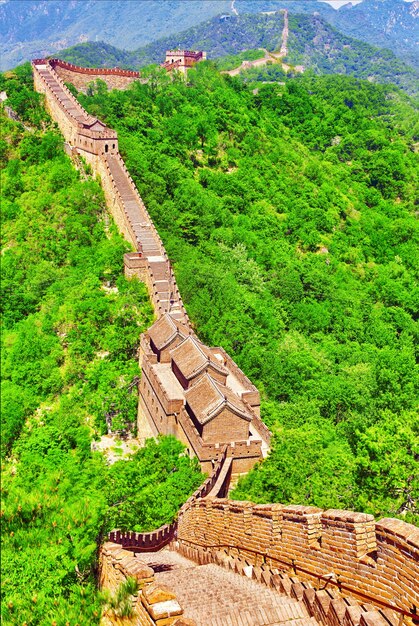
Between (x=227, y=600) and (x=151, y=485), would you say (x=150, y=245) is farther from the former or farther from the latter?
(x=227, y=600)

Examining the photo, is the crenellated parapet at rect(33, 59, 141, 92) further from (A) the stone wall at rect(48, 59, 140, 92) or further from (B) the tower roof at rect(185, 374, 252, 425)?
(B) the tower roof at rect(185, 374, 252, 425)

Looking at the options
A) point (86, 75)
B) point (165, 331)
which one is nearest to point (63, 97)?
point (86, 75)

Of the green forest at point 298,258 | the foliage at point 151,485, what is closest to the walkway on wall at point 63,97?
the green forest at point 298,258

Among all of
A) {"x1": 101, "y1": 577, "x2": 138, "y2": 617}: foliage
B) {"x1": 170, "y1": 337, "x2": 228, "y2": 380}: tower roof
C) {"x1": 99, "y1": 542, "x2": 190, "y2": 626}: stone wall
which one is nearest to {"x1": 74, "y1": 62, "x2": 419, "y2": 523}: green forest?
{"x1": 170, "y1": 337, "x2": 228, "y2": 380}: tower roof

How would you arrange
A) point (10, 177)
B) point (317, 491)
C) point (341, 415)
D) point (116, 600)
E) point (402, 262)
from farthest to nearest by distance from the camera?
point (402, 262) → point (10, 177) → point (341, 415) → point (317, 491) → point (116, 600)

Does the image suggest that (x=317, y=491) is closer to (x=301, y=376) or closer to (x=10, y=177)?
(x=301, y=376)

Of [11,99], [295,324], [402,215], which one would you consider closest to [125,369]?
[295,324]

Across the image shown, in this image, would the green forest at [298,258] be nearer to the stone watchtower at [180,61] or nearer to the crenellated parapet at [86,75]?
the crenellated parapet at [86,75]
